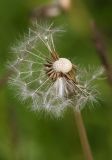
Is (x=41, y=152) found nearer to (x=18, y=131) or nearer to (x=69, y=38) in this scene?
(x=18, y=131)

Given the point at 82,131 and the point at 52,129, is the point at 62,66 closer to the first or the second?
the point at 82,131

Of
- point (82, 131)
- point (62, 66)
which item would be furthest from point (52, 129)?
point (62, 66)

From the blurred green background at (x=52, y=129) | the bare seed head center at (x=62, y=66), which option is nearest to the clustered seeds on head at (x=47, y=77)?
the bare seed head center at (x=62, y=66)

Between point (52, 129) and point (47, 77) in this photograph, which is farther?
point (52, 129)

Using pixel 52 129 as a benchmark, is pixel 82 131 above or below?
below

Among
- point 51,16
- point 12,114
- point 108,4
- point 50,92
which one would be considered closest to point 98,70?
point 50,92

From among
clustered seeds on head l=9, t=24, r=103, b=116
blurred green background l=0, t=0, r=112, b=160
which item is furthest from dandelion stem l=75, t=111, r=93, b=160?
blurred green background l=0, t=0, r=112, b=160

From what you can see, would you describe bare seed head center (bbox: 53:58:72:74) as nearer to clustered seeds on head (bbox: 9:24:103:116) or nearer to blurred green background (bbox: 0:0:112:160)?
clustered seeds on head (bbox: 9:24:103:116)

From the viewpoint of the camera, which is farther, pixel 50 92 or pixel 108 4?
pixel 108 4

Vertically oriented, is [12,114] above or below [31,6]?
below

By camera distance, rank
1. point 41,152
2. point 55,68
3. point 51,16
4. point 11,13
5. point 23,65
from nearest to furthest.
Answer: point 55,68, point 23,65, point 41,152, point 51,16, point 11,13
